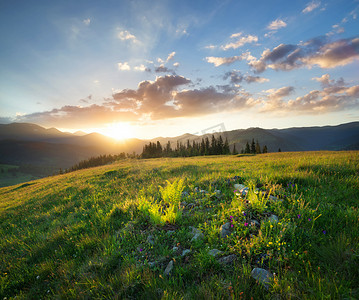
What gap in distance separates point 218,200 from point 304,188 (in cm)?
258

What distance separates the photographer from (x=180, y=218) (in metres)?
4.23

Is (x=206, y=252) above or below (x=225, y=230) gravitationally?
below

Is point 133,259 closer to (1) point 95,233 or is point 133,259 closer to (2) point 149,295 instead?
(2) point 149,295

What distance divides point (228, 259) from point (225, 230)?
70 cm

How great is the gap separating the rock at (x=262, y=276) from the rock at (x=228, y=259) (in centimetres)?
38

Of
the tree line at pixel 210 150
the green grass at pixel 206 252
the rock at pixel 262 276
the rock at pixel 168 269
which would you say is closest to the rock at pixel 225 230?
the green grass at pixel 206 252

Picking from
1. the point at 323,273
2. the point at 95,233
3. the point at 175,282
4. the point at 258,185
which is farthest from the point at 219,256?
the point at 95,233

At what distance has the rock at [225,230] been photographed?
132 inches

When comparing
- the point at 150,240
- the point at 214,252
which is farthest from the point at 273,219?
the point at 150,240

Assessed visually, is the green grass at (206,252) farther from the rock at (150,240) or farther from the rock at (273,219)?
the rock at (273,219)

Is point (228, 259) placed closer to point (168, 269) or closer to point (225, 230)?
point (225, 230)

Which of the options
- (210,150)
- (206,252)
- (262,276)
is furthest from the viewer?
(210,150)

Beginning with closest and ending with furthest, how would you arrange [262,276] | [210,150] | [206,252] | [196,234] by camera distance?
[262,276]
[206,252]
[196,234]
[210,150]

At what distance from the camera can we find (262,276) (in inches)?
94.7
